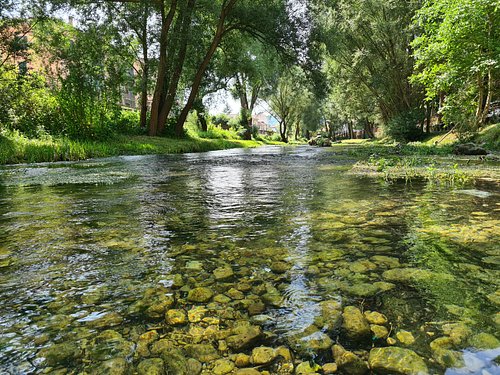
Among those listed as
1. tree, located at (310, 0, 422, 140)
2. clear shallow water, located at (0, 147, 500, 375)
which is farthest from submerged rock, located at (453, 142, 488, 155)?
clear shallow water, located at (0, 147, 500, 375)

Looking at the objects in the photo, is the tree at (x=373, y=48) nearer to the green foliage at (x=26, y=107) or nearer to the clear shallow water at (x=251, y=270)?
the green foliage at (x=26, y=107)

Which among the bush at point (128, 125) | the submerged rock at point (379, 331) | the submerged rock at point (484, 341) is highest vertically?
the bush at point (128, 125)

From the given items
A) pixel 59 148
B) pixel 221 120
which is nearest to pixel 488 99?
pixel 59 148

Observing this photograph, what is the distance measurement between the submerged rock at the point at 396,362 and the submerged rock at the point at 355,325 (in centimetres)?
10

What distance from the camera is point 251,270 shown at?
218 centimetres

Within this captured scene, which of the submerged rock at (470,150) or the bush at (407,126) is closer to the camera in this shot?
the submerged rock at (470,150)

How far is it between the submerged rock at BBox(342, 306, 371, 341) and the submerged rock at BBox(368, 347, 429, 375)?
0.10 metres

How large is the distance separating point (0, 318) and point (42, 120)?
14621 millimetres

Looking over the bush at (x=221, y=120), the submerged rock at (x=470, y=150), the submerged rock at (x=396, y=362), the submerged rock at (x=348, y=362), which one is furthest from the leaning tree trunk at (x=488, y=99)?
the bush at (x=221, y=120)

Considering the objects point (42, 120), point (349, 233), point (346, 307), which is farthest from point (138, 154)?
point (346, 307)

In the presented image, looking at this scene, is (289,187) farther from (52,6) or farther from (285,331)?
(52,6)

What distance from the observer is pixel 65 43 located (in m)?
18.6

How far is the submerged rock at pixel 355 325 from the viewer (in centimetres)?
147

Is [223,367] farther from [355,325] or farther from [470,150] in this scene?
[470,150]
